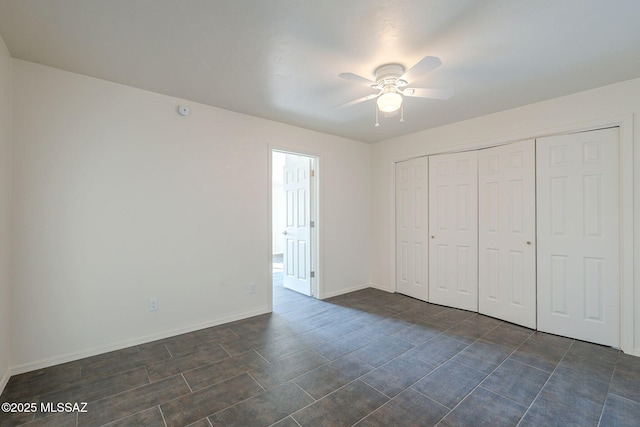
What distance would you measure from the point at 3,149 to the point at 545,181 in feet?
15.7

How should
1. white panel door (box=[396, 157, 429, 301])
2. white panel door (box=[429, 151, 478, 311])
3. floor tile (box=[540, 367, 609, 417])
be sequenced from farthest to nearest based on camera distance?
white panel door (box=[396, 157, 429, 301]) < white panel door (box=[429, 151, 478, 311]) < floor tile (box=[540, 367, 609, 417])

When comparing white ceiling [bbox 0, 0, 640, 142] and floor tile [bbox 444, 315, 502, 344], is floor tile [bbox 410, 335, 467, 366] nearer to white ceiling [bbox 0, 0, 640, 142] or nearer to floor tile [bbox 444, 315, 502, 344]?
floor tile [bbox 444, 315, 502, 344]

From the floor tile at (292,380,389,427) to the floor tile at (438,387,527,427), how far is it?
44cm

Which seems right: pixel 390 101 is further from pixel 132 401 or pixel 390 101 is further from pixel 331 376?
pixel 132 401

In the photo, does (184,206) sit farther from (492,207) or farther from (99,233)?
(492,207)

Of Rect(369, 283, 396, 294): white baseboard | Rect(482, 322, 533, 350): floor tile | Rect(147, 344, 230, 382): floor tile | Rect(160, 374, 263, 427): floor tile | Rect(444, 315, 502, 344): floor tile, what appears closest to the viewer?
Rect(160, 374, 263, 427): floor tile

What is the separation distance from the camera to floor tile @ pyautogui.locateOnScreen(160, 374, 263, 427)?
1745 mm

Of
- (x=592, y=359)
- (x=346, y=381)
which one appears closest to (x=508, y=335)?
(x=592, y=359)

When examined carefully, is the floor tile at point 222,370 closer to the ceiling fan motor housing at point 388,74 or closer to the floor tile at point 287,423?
the floor tile at point 287,423

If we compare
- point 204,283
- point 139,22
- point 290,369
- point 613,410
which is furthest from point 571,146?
point 204,283

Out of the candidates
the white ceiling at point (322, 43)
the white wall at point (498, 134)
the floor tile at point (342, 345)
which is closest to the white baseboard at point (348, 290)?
the white wall at point (498, 134)

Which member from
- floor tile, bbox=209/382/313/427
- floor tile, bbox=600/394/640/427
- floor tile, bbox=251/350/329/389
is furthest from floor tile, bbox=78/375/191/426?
floor tile, bbox=600/394/640/427

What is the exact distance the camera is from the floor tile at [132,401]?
1746mm

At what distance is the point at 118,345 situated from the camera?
8.52ft
